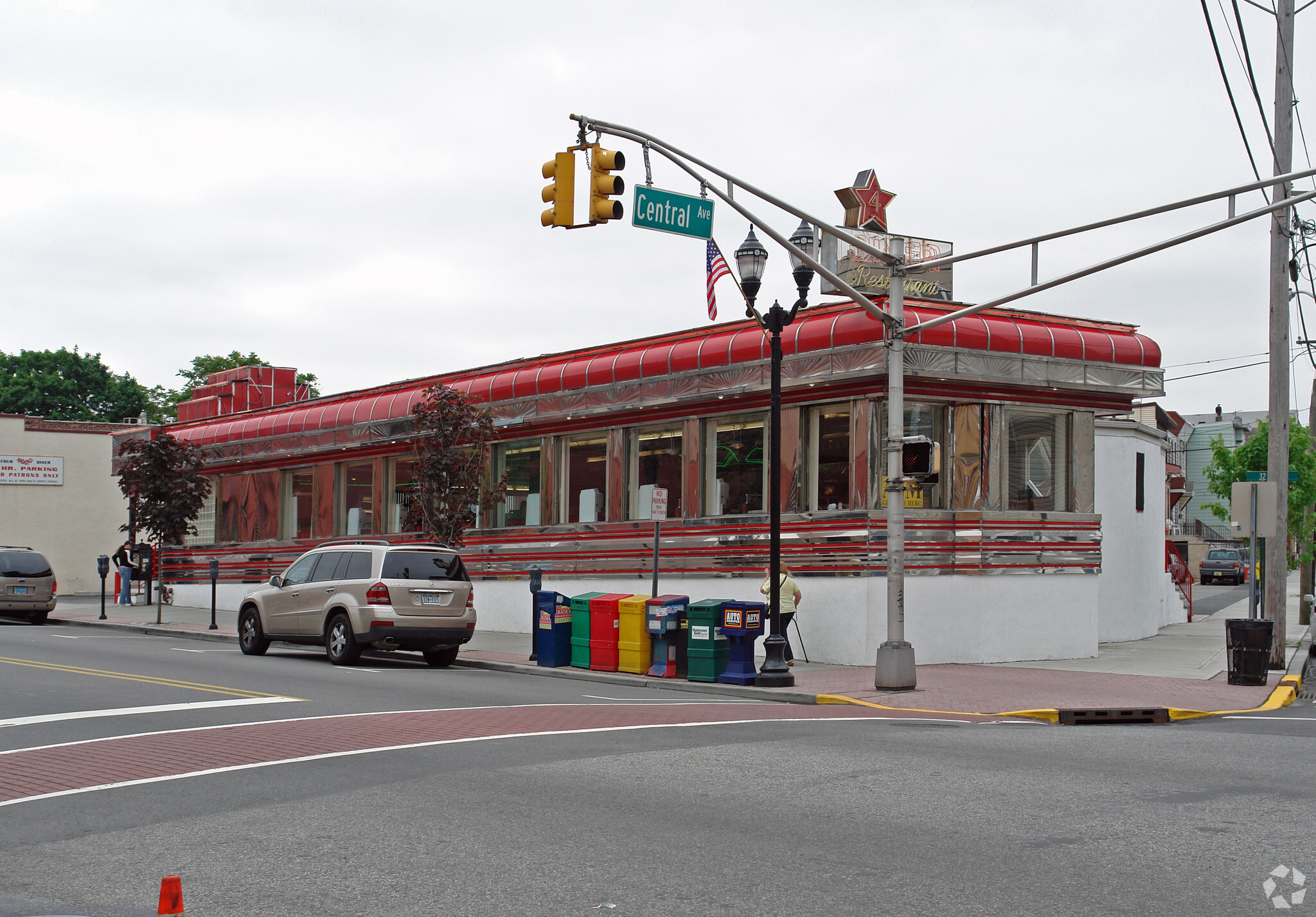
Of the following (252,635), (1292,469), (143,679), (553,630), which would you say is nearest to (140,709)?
(143,679)

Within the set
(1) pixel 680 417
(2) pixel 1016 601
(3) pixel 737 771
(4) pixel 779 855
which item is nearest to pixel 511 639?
(1) pixel 680 417

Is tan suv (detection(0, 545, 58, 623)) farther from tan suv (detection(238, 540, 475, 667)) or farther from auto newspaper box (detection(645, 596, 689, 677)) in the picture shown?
auto newspaper box (detection(645, 596, 689, 677))

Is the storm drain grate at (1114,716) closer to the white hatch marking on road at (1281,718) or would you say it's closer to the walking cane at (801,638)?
the white hatch marking on road at (1281,718)

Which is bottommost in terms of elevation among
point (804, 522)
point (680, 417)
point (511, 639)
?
point (511, 639)

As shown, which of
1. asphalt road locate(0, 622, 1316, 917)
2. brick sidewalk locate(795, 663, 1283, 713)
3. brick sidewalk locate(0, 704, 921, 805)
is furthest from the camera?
brick sidewalk locate(795, 663, 1283, 713)

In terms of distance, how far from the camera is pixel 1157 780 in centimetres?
942

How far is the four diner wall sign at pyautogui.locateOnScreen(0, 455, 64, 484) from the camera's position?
43312 mm

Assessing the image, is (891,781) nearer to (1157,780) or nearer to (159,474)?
(1157,780)

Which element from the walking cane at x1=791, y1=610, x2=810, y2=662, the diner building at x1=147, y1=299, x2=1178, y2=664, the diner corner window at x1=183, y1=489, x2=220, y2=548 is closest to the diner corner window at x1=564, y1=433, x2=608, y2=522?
the diner building at x1=147, y1=299, x2=1178, y2=664

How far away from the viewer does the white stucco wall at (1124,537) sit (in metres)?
27.8

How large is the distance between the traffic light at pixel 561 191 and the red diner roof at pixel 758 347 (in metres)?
7.42

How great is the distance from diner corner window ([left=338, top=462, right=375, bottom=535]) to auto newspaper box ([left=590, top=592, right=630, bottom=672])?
47.1 ft

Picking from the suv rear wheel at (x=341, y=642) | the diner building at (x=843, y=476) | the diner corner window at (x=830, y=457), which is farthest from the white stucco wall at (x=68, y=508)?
the diner corner window at (x=830, y=457)

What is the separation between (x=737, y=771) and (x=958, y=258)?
28.4 feet
